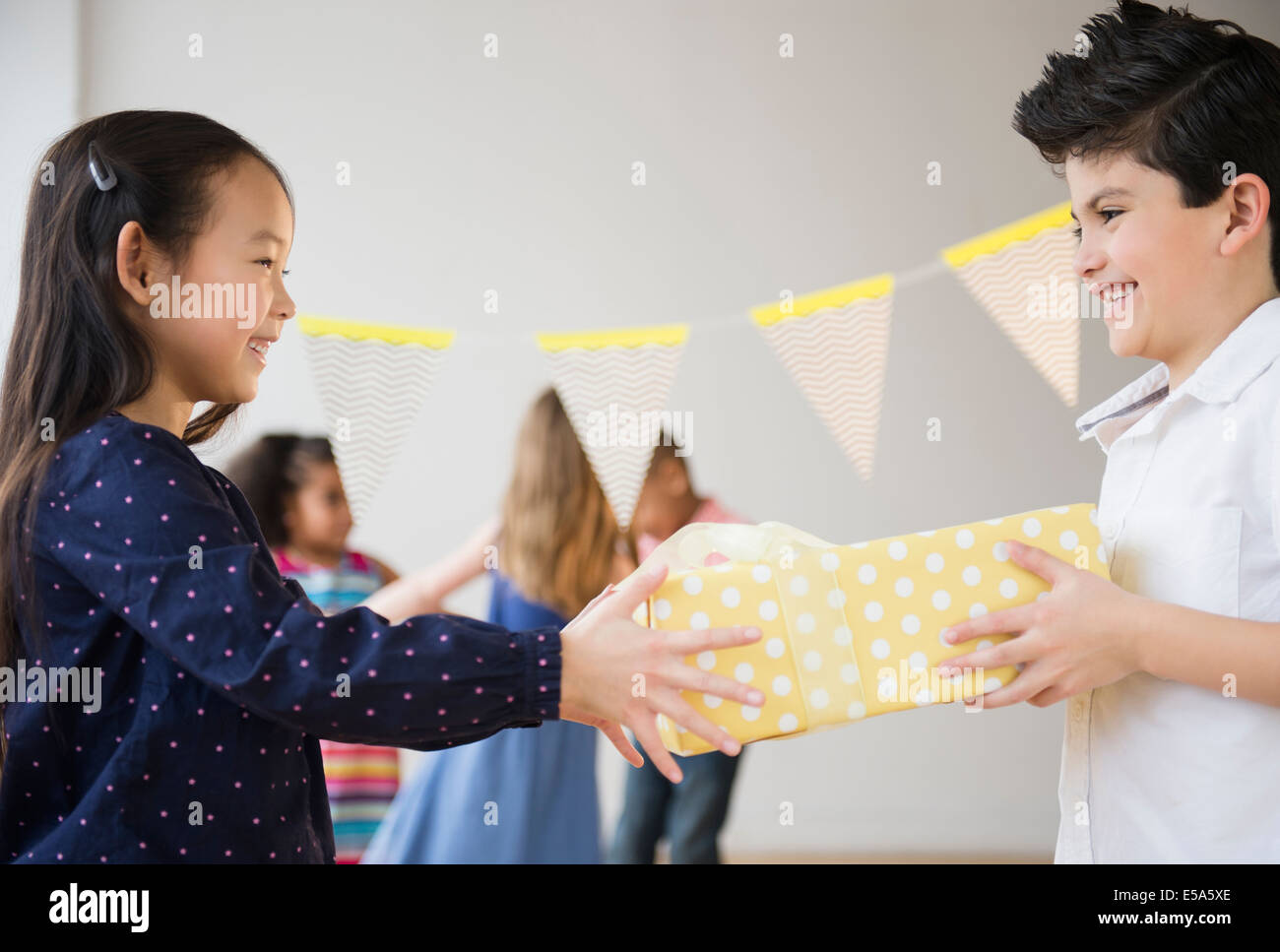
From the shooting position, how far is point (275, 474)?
227 centimetres

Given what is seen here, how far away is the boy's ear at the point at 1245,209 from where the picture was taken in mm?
871

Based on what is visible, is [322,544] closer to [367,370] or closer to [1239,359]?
[367,370]

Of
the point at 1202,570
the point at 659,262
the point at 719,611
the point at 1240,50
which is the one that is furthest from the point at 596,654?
the point at 659,262

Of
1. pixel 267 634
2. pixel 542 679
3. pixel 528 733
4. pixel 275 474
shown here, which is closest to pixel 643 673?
pixel 542 679

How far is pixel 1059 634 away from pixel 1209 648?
0.10m

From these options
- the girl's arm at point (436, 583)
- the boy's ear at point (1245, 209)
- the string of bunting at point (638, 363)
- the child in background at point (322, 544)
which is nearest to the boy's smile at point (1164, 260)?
the boy's ear at point (1245, 209)

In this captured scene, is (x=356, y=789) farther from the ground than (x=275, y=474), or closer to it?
closer to it

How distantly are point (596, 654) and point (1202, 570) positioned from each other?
0.44m

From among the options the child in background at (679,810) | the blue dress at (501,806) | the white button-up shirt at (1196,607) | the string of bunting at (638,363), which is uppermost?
the string of bunting at (638,363)

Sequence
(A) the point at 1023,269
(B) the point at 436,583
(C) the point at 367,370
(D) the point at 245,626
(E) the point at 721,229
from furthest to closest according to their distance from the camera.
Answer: (E) the point at 721,229 < (C) the point at 367,370 < (B) the point at 436,583 < (A) the point at 1023,269 < (D) the point at 245,626

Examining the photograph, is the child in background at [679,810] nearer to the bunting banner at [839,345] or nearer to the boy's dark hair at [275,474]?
the bunting banner at [839,345]

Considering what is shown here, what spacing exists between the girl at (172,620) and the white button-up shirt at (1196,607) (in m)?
0.30

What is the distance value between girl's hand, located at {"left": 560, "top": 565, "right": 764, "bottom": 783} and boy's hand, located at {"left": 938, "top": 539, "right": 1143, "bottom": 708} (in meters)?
0.16

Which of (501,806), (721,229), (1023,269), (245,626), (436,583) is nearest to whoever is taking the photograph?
(245,626)
